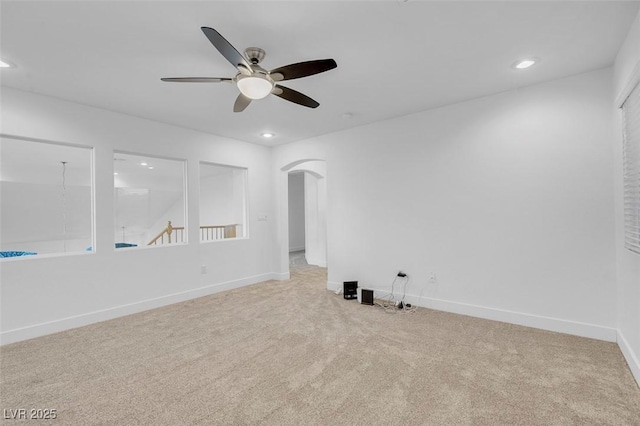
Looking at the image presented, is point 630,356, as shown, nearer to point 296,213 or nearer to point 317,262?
point 317,262

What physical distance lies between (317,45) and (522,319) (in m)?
3.38

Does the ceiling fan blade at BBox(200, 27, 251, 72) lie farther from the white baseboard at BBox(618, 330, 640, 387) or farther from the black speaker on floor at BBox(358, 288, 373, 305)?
the white baseboard at BBox(618, 330, 640, 387)

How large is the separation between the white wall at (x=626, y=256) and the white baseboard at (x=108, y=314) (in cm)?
463

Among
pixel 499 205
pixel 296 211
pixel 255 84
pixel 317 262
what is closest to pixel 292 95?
pixel 255 84

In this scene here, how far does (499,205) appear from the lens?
3.11 m

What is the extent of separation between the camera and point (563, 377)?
2020 millimetres

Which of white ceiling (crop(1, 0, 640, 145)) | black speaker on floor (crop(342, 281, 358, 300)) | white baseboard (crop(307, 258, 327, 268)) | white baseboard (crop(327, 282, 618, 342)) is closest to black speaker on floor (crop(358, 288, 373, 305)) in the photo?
black speaker on floor (crop(342, 281, 358, 300))

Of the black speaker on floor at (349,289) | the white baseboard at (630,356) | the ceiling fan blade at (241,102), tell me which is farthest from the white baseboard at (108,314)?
the white baseboard at (630,356)

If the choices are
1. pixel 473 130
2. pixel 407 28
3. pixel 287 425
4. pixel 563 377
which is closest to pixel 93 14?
pixel 407 28

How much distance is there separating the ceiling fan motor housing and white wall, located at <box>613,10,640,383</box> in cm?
261

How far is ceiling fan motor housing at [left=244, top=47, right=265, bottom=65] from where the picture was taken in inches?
84.9

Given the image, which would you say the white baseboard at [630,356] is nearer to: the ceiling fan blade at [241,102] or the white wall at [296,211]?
the ceiling fan blade at [241,102]

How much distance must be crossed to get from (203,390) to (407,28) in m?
2.97

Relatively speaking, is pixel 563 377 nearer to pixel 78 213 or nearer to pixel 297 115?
pixel 297 115
